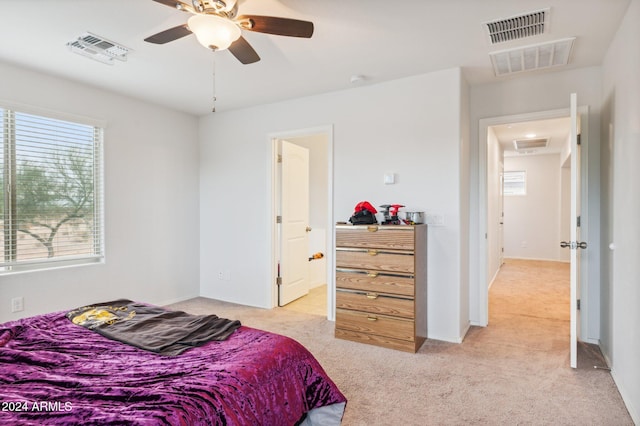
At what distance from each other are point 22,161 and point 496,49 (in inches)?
163

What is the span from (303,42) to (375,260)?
186 centimetres

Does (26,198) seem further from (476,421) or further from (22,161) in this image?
(476,421)

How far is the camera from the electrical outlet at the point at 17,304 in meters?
3.08

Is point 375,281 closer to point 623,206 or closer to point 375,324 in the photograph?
point 375,324

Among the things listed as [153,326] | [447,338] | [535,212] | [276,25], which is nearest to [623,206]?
[447,338]

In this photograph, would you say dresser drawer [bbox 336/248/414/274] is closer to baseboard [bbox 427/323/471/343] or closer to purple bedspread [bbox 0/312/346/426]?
baseboard [bbox 427/323/471/343]

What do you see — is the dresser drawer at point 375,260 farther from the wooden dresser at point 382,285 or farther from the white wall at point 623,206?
the white wall at point 623,206

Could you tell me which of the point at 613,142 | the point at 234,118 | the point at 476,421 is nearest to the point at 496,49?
the point at 613,142

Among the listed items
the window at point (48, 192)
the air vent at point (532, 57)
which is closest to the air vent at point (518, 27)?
the air vent at point (532, 57)

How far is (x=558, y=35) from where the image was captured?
2.56 metres

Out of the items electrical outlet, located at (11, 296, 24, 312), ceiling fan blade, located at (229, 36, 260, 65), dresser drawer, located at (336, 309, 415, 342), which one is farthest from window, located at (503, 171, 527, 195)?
electrical outlet, located at (11, 296, 24, 312)

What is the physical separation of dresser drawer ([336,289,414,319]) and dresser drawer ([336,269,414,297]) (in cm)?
5

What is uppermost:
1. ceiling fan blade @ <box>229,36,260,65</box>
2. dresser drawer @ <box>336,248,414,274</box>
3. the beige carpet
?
ceiling fan blade @ <box>229,36,260,65</box>

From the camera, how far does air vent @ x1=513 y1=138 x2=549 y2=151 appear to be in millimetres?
6426
